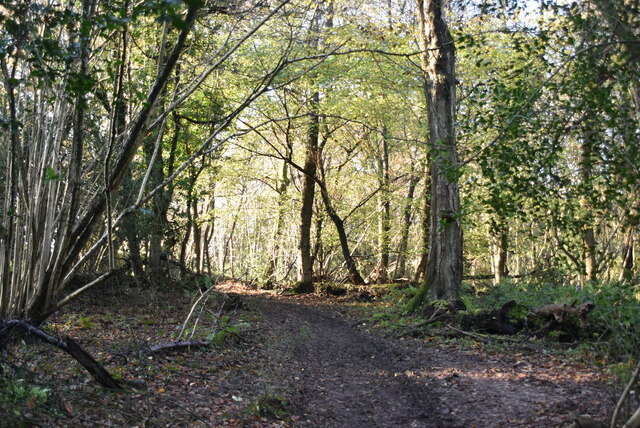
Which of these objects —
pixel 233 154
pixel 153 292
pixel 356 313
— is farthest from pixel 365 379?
pixel 233 154

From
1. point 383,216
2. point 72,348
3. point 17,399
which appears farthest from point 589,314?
point 383,216

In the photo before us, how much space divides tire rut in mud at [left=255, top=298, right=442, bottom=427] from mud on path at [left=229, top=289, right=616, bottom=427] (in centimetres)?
1

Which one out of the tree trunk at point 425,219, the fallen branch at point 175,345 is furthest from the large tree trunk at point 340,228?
the fallen branch at point 175,345

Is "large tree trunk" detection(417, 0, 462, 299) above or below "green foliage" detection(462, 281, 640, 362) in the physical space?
above

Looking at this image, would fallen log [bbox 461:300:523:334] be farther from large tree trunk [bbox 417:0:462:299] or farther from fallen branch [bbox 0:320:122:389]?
fallen branch [bbox 0:320:122:389]

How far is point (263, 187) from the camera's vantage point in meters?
25.5

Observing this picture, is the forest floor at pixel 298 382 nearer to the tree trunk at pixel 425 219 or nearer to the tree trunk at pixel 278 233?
the tree trunk at pixel 425 219

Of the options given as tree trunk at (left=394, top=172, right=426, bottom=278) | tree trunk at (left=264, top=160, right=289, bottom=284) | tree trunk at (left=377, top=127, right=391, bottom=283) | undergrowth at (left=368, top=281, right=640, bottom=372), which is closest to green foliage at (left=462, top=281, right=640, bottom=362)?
undergrowth at (left=368, top=281, right=640, bottom=372)

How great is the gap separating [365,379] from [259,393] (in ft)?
6.16

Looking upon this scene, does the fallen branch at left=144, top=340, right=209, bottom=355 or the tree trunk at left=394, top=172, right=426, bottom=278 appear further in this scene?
the tree trunk at left=394, top=172, right=426, bottom=278

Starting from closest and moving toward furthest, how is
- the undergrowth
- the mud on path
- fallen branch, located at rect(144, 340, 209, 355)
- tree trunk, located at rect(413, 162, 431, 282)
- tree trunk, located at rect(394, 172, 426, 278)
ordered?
1. the undergrowth
2. the mud on path
3. fallen branch, located at rect(144, 340, 209, 355)
4. tree trunk, located at rect(413, 162, 431, 282)
5. tree trunk, located at rect(394, 172, 426, 278)

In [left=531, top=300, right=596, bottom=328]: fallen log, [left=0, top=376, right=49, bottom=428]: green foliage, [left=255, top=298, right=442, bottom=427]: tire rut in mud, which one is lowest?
[left=255, top=298, right=442, bottom=427]: tire rut in mud

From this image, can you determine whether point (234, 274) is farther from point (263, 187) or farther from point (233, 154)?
point (233, 154)

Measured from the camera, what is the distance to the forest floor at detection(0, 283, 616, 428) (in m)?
4.62
